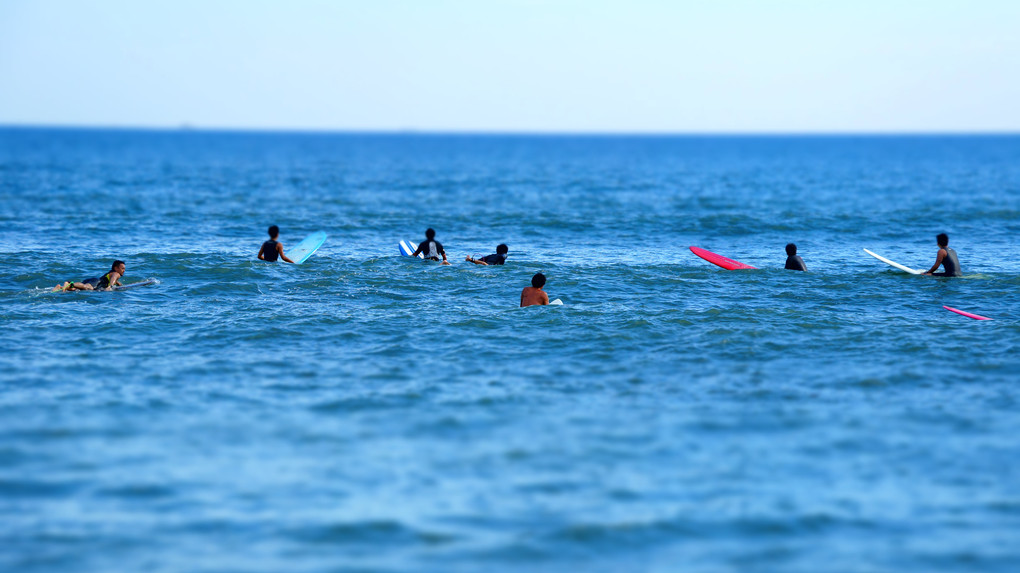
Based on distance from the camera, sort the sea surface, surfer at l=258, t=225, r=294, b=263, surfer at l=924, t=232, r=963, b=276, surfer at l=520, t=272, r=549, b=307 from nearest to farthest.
A: the sea surface < surfer at l=520, t=272, r=549, b=307 < surfer at l=924, t=232, r=963, b=276 < surfer at l=258, t=225, r=294, b=263

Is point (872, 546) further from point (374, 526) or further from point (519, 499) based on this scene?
point (374, 526)

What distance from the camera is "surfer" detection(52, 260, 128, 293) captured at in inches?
782

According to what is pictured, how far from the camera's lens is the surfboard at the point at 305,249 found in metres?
25.4

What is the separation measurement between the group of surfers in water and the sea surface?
43 centimetres

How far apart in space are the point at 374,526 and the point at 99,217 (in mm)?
33211

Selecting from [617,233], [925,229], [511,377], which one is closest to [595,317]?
[511,377]

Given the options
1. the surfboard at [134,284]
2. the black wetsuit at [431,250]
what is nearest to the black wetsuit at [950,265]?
the black wetsuit at [431,250]

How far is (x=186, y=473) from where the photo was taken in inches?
397

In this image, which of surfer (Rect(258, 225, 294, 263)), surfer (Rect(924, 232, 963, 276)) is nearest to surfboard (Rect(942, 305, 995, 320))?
surfer (Rect(924, 232, 963, 276))

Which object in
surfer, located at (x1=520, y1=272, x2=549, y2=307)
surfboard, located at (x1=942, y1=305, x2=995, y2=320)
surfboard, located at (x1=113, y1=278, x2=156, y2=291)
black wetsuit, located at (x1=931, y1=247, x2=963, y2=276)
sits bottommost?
surfboard, located at (x1=113, y1=278, x2=156, y2=291)

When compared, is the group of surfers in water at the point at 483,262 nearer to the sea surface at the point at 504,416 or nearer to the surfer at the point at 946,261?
the surfer at the point at 946,261

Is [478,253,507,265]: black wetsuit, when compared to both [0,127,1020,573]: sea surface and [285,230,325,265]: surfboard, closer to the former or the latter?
[0,127,1020,573]: sea surface

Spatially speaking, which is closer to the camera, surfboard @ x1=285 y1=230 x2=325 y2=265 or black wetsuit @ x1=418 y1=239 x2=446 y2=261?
surfboard @ x1=285 y1=230 x2=325 y2=265

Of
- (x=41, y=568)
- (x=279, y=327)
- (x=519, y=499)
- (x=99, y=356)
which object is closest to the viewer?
(x=41, y=568)
